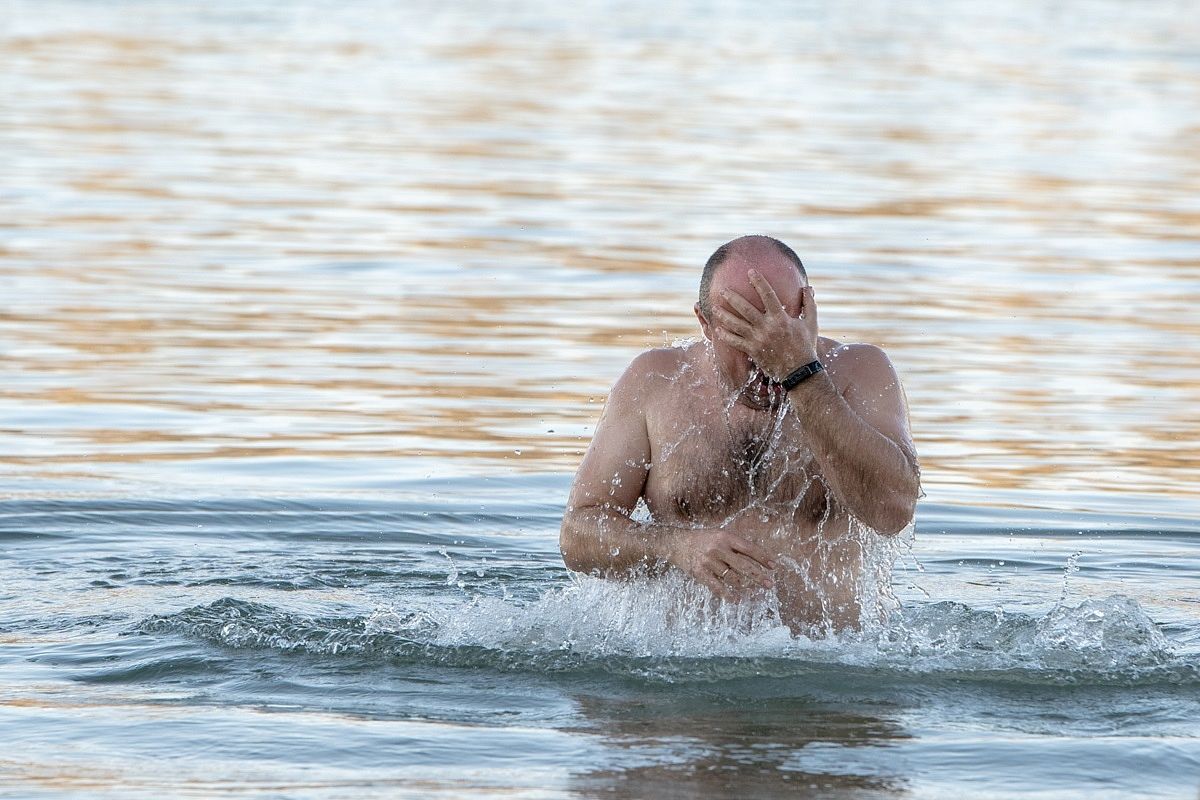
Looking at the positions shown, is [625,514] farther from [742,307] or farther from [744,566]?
[742,307]

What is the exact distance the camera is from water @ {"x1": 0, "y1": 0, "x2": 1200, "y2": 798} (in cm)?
598

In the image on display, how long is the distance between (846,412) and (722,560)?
0.57 metres

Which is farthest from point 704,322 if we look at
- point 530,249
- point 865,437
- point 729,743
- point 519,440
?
point 530,249

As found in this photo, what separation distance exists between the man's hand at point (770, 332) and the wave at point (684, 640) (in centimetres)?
98

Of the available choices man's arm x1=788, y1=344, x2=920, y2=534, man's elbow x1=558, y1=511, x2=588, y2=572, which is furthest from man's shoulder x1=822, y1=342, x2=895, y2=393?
man's elbow x1=558, y1=511, x2=588, y2=572

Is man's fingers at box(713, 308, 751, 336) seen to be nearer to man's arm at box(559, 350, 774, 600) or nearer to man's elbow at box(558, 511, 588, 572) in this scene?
man's arm at box(559, 350, 774, 600)

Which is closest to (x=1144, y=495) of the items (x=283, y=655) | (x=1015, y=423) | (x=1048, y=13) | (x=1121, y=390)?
(x=1015, y=423)

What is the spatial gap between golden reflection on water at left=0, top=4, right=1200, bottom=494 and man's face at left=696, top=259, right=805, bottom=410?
3532mm

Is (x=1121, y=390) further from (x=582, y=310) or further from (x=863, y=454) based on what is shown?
(x=863, y=454)

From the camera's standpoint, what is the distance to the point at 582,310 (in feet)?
48.3

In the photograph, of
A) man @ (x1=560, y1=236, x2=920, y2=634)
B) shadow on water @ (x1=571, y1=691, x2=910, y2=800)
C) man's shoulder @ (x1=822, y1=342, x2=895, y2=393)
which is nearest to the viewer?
shadow on water @ (x1=571, y1=691, x2=910, y2=800)

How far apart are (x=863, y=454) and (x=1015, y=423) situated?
5.28 m

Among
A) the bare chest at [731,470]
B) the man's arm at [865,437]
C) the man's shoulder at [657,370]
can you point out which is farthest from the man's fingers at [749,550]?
the man's shoulder at [657,370]

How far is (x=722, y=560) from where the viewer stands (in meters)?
6.45
